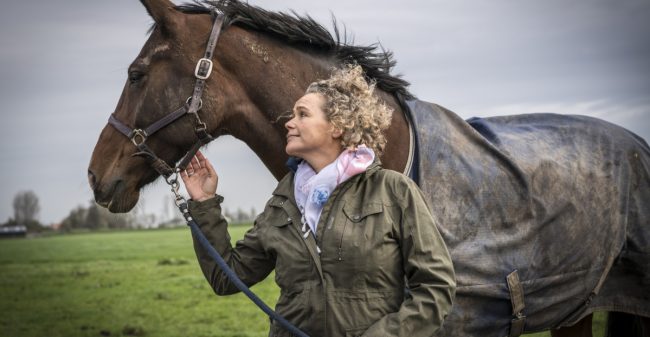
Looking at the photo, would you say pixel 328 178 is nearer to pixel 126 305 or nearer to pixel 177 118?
pixel 177 118

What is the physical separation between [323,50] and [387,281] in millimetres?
1922

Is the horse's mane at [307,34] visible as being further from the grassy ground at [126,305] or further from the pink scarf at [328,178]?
the grassy ground at [126,305]

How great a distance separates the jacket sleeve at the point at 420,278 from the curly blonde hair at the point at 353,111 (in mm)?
336

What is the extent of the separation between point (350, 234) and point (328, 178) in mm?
294

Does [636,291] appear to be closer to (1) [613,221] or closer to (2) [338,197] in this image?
(1) [613,221]

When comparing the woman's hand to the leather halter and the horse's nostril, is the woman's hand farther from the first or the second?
the horse's nostril

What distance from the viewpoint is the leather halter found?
145 inches

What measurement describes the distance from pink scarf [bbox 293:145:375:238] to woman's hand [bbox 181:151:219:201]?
0.76 metres

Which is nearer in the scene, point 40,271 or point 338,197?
point 338,197

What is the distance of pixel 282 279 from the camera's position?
9.28 ft

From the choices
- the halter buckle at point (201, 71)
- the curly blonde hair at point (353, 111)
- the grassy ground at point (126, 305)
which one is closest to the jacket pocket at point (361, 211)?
the curly blonde hair at point (353, 111)

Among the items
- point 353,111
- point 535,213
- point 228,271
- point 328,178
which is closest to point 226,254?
point 228,271

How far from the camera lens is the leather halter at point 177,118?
3.69m

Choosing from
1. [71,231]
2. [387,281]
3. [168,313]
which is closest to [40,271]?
[168,313]
